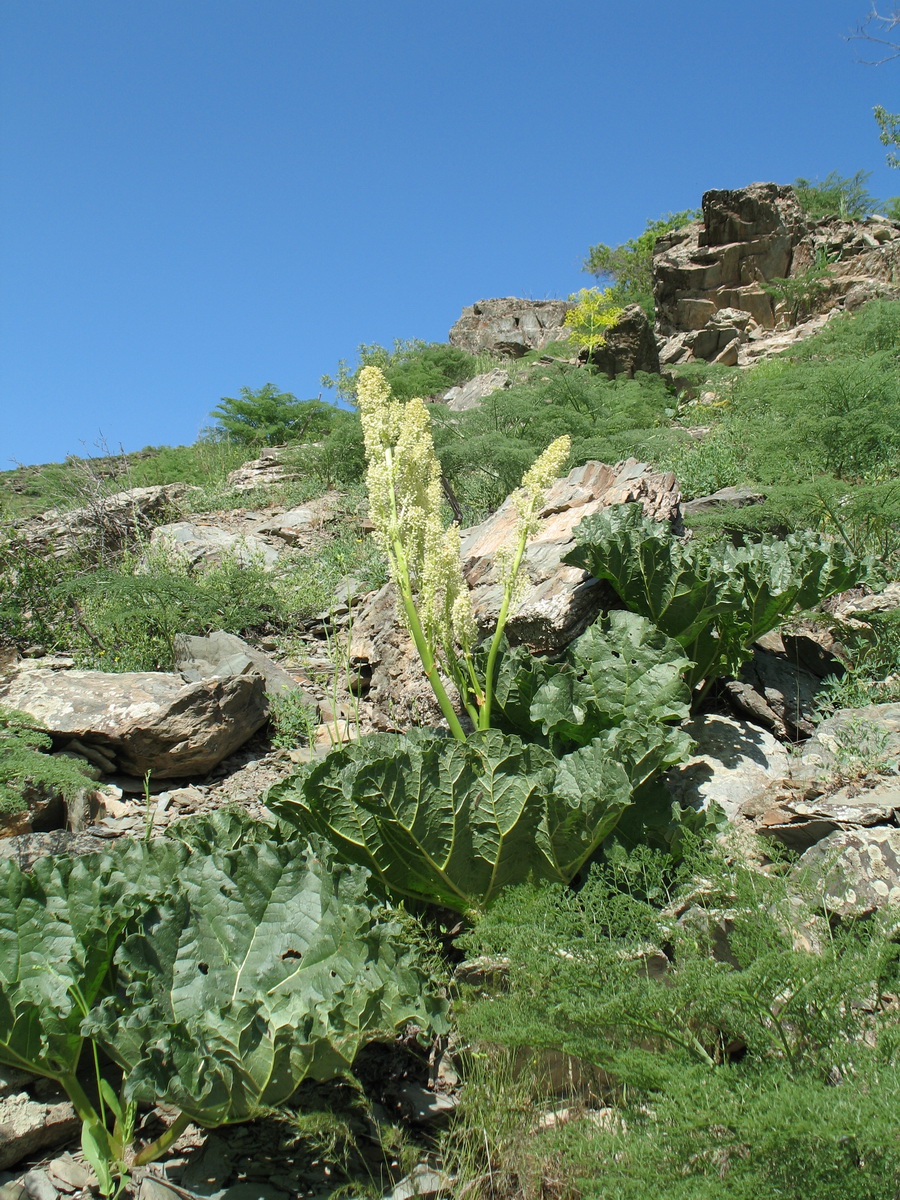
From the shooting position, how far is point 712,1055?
6.36 ft

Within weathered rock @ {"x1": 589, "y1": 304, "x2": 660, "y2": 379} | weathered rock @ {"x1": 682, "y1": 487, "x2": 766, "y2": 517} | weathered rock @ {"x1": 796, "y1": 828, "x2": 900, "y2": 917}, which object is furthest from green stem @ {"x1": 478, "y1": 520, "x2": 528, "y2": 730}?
weathered rock @ {"x1": 589, "y1": 304, "x2": 660, "y2": 379}

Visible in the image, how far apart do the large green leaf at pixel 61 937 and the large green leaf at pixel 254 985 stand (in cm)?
11

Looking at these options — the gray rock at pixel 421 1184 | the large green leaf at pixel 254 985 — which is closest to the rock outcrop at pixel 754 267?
the large green leaf at pixel 254 985

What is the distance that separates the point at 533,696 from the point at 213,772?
2.17 metres

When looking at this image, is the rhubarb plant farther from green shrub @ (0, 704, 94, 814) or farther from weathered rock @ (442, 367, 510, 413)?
weathered rock @ (442, 367, 510, 413)

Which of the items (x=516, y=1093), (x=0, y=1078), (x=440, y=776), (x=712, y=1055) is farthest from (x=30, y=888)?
(x=712, y=1055)

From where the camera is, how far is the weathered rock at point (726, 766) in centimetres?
333

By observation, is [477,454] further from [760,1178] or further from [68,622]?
[760,1178]

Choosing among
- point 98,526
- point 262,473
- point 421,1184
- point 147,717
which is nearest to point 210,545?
point 98,526

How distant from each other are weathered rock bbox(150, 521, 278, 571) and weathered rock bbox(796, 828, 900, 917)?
18.9 feet

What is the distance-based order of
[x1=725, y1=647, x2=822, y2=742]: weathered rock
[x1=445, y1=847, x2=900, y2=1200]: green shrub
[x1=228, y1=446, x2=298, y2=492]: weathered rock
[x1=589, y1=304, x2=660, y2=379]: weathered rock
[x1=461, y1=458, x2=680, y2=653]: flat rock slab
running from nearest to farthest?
[x1=445, y1=847, x2=900, y2=1200]: green shrub
[x1=725, y1=647, x2=822, y2=742]: weathered rock
[x1=461, y1=458, x2=680, y2=653]: flat rock slab
[x1=228, y1=446, x2=298, y2=492]: weathered rock
[x1=589, y1=304, x2=660, y2=379]: weathered rock

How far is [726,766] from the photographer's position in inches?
138

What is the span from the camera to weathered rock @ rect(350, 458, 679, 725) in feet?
13.4

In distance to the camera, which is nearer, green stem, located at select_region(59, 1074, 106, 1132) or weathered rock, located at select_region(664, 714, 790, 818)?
green stem, located at select_region(59, 1074, 106, 1132)
